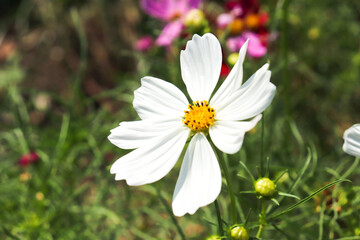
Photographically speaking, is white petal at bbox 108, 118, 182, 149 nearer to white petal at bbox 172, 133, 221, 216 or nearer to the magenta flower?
white petal at bbox 172, 133, 221, 216

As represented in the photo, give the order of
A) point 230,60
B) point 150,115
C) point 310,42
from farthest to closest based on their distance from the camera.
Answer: point 310,42, point 230,60, point 150,115

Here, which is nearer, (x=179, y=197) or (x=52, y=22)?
(x=179, y=197)

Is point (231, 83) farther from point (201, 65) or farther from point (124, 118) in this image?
point (124, 118)

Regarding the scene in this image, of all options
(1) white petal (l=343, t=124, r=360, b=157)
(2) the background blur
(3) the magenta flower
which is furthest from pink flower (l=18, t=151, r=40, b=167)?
(1) white petal (l=343, t=124, r=360, b=157)

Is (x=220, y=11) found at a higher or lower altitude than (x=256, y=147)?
higher

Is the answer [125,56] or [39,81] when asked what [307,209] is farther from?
[39,81]

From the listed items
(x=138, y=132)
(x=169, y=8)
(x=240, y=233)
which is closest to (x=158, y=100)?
(x=138, y=132)

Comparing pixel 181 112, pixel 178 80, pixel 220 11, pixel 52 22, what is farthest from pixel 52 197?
pixel 52 22
